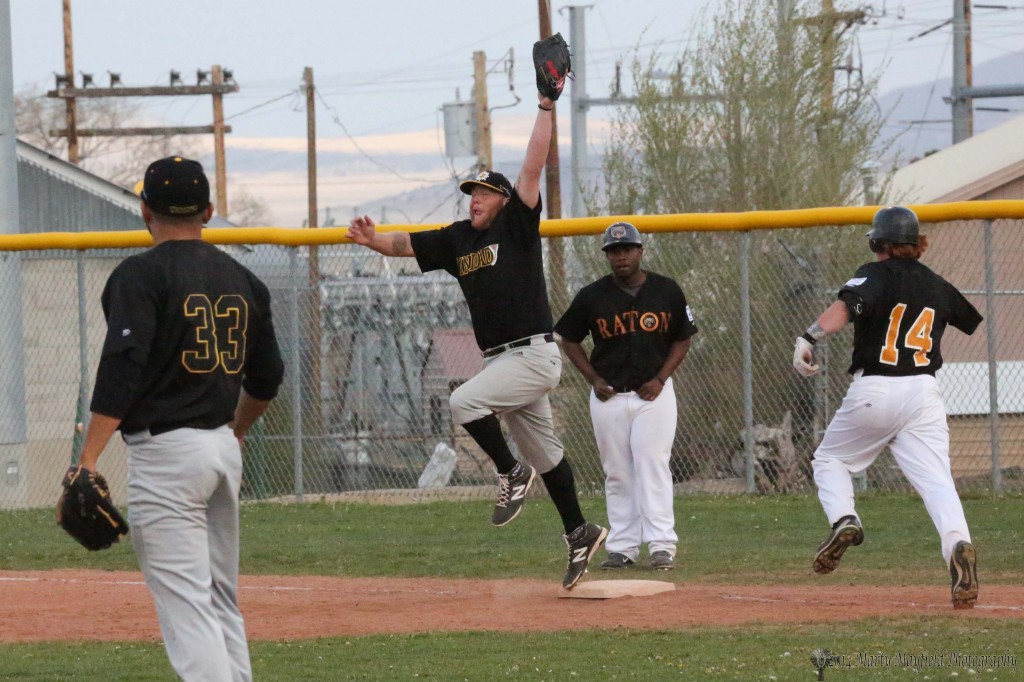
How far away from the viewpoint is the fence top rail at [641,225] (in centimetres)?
1243

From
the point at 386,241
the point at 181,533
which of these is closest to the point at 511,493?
the point at 386,241

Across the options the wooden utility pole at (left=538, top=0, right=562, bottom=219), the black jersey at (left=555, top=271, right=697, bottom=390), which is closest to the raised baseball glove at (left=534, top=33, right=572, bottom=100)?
the black jersey at (left=555, top=271, right=697, bottom=390)

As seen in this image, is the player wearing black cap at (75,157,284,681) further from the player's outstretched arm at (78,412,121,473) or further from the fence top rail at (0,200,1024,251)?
→ the fence top rail at (0,200,1024,251)

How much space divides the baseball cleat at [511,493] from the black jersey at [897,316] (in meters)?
1.85

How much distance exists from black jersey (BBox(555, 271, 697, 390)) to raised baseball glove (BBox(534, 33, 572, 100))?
8.67 ft

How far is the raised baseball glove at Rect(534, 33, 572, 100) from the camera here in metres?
7.25

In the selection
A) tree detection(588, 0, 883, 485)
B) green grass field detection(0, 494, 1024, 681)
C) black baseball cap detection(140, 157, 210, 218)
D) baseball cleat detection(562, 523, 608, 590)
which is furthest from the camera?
tree detection(588, 0, 883, 485)

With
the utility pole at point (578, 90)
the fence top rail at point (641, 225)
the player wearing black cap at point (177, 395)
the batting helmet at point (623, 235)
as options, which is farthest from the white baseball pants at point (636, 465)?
the utility pole at point (578, 90)

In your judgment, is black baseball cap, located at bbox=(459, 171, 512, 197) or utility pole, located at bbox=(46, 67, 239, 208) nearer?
black baseball cap, located at bbox=(459, 171, 512, 197)

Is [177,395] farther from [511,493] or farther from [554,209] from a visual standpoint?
[554,209]

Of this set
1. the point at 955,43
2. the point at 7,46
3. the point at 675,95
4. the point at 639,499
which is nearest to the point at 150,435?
the point at 639,499

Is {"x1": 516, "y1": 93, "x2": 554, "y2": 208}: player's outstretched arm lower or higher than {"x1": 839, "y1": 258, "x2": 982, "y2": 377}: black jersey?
higher

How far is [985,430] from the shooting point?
15.2 metres

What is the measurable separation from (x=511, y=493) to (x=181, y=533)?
338cm
